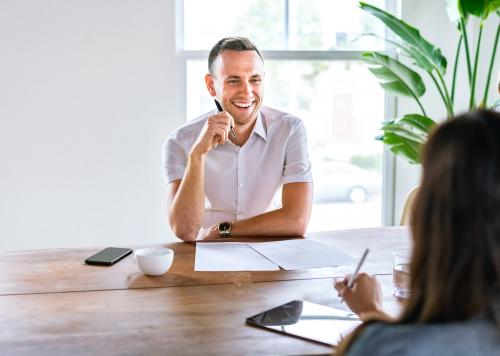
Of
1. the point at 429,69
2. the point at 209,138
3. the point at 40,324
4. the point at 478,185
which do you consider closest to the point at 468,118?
the point at 478,185

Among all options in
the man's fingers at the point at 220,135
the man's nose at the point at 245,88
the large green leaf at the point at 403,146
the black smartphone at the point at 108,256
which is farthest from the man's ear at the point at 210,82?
the large green leaf at the point at 403,146

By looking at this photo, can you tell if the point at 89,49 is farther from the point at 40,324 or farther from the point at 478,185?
the point at 478,185

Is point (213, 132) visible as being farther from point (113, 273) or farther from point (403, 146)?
point (403, 146)

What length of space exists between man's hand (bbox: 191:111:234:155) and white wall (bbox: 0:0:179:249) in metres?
1.15

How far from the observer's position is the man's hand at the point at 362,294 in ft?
4.26

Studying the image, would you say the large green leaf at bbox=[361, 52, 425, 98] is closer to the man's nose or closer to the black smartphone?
the man's nose

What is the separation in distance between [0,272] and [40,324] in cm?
47

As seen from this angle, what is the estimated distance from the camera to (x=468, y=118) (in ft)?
2.77

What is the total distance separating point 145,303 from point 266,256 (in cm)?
49

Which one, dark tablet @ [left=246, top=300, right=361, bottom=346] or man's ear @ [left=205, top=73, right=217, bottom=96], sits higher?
man's ear @ [left=205, top=73, right=217, bottom=96]

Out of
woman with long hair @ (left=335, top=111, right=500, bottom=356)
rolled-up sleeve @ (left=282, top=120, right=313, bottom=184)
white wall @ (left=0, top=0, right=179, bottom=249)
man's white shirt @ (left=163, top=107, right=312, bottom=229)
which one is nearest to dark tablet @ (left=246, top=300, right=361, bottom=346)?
woman with long hair @ (left=335, top=111, right=500, bottom=356)

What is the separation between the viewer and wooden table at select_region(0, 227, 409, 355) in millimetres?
1250

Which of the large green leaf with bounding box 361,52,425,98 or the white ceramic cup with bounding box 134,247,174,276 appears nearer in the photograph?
the white ceramic cup with bounding box 134,247,174,276

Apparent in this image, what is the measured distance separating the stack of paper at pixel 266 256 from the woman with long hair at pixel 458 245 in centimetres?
92
